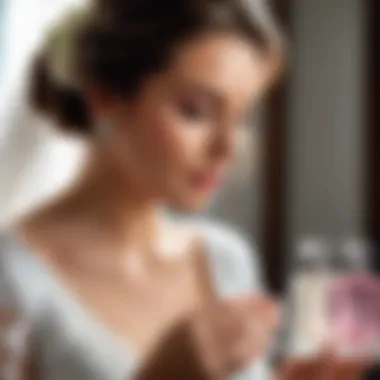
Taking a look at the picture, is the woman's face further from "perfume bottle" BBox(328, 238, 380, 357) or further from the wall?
"perfume bottle" BBox(328, 238, 380, 357)

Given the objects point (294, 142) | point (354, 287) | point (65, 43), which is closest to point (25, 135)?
point (65, 43)

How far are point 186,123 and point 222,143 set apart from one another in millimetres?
54

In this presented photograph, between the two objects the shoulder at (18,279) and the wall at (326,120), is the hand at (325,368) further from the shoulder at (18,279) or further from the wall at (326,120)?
the shoulder at (18,279)

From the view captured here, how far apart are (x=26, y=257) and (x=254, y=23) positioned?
0.43 meters

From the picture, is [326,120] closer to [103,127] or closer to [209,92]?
[209,92]

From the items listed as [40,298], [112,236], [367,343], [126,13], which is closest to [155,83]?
[126,13]

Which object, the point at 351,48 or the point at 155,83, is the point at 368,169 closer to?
the point at 351,48

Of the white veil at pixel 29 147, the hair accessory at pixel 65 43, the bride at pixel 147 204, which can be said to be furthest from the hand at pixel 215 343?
the hair accessory at pixel 65 43

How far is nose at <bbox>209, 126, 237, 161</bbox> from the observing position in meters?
1.08

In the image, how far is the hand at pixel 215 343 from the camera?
1.01 metres

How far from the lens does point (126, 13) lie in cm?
106

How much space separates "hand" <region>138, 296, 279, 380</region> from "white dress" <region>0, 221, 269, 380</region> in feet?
0.07

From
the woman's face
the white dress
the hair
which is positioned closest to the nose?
the woman's face

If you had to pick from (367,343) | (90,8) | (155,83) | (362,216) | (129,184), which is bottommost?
(367,343)
